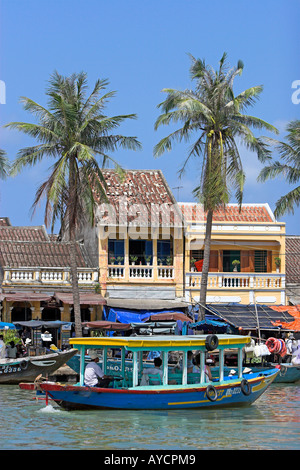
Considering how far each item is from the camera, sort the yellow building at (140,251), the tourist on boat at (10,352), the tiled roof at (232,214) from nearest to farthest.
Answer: the tourist on boat at (10,352), the yellow building at (140,251), the tiled roof at (232,214)

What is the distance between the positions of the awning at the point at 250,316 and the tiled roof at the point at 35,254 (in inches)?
263

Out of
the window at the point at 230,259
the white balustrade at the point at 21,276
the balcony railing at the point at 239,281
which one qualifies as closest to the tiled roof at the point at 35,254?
the white balustrade at the point at 21,276

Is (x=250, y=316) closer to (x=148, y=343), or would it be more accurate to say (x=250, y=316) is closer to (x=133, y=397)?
(x=148, y=343)

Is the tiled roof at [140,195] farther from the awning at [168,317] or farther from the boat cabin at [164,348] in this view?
the boat cabin at [164,348]

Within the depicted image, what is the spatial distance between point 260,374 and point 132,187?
652 inches

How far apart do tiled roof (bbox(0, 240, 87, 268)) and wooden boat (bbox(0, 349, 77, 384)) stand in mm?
8014

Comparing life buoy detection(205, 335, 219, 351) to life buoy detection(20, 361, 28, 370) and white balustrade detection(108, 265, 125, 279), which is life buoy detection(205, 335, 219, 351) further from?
white balustrade detection(108, 265, 125, 279)

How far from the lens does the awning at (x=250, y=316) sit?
31.4 metres

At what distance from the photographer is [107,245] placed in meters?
34.7

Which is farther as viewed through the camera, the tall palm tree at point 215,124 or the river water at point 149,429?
the tall palm tree at point 215,124

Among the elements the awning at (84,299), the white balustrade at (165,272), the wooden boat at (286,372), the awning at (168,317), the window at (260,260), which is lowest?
the wooden boat at (286,372)

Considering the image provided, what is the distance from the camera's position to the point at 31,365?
86.5 ft

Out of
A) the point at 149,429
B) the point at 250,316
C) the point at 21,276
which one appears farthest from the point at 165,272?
the point at 149,429
